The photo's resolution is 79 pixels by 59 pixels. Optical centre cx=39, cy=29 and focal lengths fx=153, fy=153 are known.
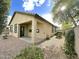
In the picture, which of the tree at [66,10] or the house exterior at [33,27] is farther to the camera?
the house exterior at [33,27]

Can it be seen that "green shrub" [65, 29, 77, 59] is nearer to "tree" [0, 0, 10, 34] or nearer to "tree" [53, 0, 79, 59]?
"tree" [53, 0, 79, 59]

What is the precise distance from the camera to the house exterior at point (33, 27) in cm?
2153

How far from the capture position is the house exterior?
848 inches

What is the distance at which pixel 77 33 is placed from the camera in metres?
12.4

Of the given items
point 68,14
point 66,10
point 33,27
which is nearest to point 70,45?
point 66,10

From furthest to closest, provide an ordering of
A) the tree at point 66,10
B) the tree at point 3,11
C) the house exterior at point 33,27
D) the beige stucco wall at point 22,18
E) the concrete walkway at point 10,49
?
the beige stucco wall at point 22,18 < the house exterior at point 33,27 < the tree at point 66,10 < the concrete walkway at point 10,49 < the tree at point 3,11

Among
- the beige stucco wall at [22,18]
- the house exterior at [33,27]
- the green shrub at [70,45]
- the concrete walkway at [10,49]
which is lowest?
the concrete walkway at [10,49]

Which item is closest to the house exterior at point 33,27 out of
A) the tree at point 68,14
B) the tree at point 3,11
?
the tree at point 68,14

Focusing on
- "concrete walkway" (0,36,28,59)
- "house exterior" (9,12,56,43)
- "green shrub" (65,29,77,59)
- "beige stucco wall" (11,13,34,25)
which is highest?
"beige stucco wall" (11,13,34,25)

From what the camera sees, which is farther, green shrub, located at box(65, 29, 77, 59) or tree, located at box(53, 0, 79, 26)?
tree, located at box(53, 0, 79, 26)

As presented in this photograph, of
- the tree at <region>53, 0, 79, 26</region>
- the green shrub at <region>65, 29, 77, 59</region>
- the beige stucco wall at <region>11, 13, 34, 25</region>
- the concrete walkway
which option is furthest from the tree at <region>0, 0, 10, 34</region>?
the beige stucco wall at <region>11, 13, 34, 25</region>

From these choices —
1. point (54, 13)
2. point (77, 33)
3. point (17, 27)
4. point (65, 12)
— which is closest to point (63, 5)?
point (65, 12)

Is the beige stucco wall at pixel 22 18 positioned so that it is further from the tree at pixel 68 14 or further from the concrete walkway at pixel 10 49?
the tree at pixel 68 14

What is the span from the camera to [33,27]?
69.6ft
